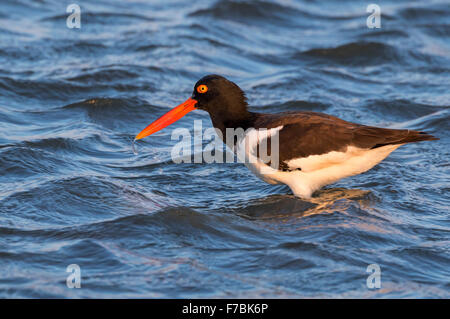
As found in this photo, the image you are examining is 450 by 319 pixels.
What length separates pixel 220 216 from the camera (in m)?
5.91

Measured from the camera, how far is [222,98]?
643 cm

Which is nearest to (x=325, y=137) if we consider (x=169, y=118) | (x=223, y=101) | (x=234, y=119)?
(x=234, y=119)

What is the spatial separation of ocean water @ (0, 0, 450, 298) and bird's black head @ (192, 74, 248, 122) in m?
0.79

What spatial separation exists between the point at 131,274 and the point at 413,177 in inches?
136

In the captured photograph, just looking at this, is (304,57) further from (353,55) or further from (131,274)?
(131,274)

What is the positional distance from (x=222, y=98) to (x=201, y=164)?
3.84ft

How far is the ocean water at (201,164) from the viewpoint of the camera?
495 cm

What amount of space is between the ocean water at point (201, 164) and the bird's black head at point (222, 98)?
79 cm
